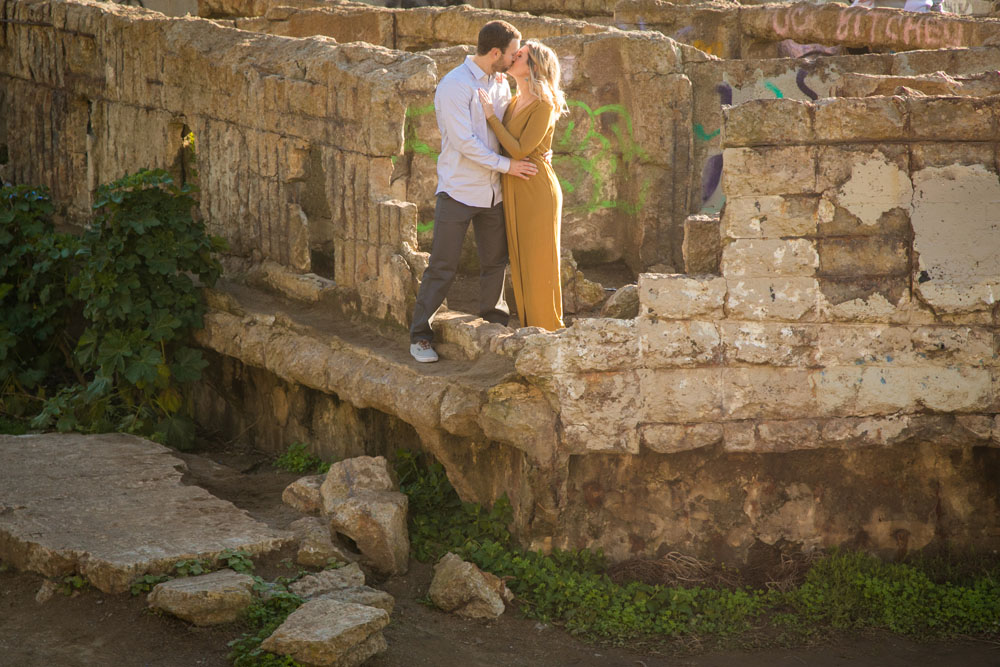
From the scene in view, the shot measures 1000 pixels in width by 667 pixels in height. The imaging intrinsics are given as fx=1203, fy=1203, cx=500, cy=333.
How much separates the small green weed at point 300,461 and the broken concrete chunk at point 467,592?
1.65 m

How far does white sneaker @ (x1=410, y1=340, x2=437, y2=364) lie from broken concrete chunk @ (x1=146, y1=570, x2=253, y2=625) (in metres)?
1.68

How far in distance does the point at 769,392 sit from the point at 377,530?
6.84 feet

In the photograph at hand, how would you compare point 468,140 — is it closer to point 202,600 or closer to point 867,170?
point 867,170

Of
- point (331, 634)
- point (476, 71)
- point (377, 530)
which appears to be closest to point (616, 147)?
→ point (476, 71)

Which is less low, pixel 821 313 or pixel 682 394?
pixel 821 313

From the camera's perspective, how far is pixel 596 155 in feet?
28.9

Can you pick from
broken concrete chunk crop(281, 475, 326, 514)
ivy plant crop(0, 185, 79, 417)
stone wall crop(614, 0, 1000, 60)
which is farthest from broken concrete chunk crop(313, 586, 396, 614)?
stone wall crop(614, 0, 1000, 60)

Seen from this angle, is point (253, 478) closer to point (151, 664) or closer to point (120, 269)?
point (120, 269)

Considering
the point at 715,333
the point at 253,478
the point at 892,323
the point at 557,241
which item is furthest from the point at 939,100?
the point at 253,478

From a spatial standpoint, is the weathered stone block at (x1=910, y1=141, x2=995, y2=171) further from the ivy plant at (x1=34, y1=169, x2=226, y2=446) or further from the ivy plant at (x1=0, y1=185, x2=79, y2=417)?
the ivy plant at (x1=0, y1=185, x2=79, y2=417)

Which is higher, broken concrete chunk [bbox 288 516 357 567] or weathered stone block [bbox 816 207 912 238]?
weathered stone block [bbox 816 207 912 238]

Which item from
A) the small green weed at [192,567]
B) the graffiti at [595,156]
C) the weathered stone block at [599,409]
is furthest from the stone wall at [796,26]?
the small green weed at [192,567]

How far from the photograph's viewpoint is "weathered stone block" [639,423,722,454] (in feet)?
19.4

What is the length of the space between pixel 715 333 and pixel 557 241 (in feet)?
4.31
